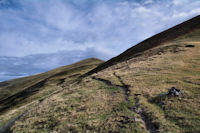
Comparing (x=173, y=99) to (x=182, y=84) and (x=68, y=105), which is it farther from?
(x=68, y=105)

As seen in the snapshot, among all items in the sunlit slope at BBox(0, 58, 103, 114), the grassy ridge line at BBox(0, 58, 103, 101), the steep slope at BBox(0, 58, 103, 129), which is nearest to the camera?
the steep slope at BBox(0, 58, 103, 129)

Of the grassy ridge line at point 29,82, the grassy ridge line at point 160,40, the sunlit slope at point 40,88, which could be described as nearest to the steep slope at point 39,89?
the sunlit slope at point 40,88

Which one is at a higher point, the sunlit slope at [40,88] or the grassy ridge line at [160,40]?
the grassy ridge line at [160,40]

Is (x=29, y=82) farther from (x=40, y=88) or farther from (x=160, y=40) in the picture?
(x=160, y=40)

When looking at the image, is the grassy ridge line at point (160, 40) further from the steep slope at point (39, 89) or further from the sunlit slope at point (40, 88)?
the sunlit slope at point (40, 88)

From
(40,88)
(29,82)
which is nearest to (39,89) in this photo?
(40,88)

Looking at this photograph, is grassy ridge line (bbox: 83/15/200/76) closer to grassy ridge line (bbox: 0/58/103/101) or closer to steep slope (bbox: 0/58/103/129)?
steep slope (bbox: 0/58/103/129)

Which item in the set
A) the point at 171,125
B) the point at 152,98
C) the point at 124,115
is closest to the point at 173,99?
the point at 152,98

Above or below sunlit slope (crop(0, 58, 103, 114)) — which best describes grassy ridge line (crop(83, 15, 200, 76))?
above

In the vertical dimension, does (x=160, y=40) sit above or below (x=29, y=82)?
above

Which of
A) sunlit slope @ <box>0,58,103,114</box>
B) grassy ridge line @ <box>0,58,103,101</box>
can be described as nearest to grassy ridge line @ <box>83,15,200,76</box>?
sunlit slope @ <box>0,58,103,114</box>

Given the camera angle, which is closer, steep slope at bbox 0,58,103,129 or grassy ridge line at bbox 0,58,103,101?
steep slope at bbox 0,58,103,129

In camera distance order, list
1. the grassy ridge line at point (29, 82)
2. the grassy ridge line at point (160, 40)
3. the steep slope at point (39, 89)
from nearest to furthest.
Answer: the steep slope at point (39, 89)
the grassy ridge line at point (160, 40)
the grassy ridge line at point (29, 82)

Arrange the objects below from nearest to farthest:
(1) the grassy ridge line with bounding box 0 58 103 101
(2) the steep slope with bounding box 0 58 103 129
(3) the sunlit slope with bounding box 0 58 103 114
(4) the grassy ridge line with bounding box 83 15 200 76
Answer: (2) the steep slope with bounding box 0 58 103 129
(3) the sunlit slope with bounding box 0 58 103 114
(4) the grassy ridge line with bounding box 83 15 200 76
(1) the grassy ridge line with bounding box 0 58 103 101
